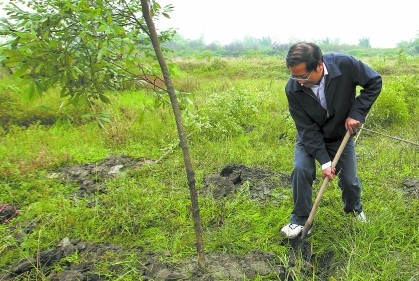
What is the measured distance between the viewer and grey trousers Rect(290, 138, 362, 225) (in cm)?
292

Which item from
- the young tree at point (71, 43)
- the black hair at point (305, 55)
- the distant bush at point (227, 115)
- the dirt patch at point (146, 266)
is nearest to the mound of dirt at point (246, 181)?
the dirt patch at point (146, 266)

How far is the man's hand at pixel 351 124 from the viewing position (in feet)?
8.99

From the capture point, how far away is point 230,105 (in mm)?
6441

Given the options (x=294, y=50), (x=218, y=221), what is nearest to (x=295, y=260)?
(x=218, y=221)

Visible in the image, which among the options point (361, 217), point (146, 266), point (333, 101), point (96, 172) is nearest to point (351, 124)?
point (333, 101)

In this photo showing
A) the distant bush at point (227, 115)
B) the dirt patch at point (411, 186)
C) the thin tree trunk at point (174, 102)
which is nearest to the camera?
the thin tree trunk at point (174, 102)

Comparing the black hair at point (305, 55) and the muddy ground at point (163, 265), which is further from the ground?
the black hair at point (305, 55)

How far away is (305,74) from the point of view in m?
2.55

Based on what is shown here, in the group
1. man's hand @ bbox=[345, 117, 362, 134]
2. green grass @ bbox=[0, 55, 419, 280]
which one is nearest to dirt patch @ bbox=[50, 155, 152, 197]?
green grass @ bbox=[0, 55, 419, 280]

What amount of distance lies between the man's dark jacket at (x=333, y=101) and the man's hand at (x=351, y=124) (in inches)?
1.1

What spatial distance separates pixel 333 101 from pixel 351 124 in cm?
21

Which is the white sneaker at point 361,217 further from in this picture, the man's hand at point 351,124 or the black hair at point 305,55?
the black hair at point 305,55

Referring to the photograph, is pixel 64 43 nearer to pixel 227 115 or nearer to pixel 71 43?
pixel 71 43

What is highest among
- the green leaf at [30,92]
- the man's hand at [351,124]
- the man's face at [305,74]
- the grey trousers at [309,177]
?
the green leaf at [30,92]
